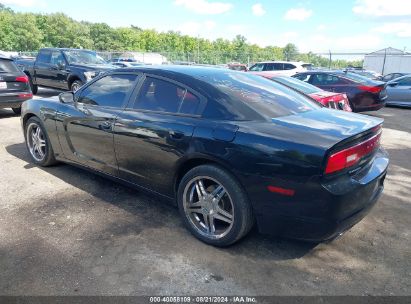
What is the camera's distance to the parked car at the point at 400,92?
12.6 metres

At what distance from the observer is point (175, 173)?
3336 mm

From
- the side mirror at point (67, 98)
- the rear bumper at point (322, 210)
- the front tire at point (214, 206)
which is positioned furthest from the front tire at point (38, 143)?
the rear bumper at point (322, 210)

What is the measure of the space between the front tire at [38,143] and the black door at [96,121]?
Result: 1.61 ft

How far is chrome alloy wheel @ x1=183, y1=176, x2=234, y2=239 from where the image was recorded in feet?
10.1

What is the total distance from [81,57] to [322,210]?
11364mm

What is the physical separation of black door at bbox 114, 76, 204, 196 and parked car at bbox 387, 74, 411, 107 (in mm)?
11832

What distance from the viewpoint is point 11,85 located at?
8.59 m

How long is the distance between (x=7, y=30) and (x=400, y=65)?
208 feet

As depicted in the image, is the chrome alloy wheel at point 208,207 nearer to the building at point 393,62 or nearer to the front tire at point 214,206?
the front tire at point 214,206

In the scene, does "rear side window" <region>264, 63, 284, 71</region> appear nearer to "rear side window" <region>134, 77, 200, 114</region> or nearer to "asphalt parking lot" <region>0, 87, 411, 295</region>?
"asphalt parking lot" <region>0, 87, 411, 295</region>

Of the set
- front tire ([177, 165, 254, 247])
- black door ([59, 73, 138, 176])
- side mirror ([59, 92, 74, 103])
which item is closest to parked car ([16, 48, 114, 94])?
side mirror ([59, 92, 74, 103])

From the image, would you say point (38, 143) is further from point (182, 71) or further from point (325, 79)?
point (325, 79)

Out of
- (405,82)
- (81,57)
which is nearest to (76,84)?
(81,57)

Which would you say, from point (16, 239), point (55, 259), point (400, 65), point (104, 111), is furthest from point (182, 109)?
point (400, 65)
